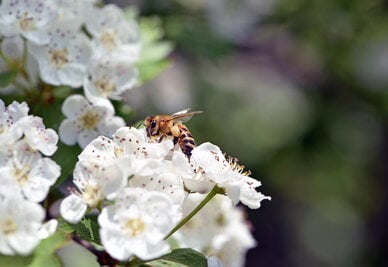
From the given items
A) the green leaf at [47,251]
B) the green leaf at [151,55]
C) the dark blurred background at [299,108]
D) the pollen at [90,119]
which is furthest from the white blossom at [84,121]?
the dark blurred background at [299,108]

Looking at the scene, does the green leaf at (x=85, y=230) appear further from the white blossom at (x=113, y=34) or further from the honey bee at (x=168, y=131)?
the white blossom at (x=113, y=34)

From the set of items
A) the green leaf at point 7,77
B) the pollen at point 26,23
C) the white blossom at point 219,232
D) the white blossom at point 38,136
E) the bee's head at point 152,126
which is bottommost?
the white blossom at point 219,232

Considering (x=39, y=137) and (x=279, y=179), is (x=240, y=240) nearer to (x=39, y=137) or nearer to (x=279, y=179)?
(x=39, y=137)

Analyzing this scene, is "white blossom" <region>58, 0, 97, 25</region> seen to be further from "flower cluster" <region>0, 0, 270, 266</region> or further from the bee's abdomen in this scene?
the bee's abdomen

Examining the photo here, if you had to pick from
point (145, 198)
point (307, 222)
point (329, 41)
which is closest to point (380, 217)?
point (307, 222)

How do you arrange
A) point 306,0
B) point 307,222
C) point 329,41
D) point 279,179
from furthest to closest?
1. point 307,222
2. point 279,179
3. point 329,41
4. point 306,0

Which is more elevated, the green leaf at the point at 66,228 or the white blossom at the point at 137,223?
the white blossom at the point at 137,223
